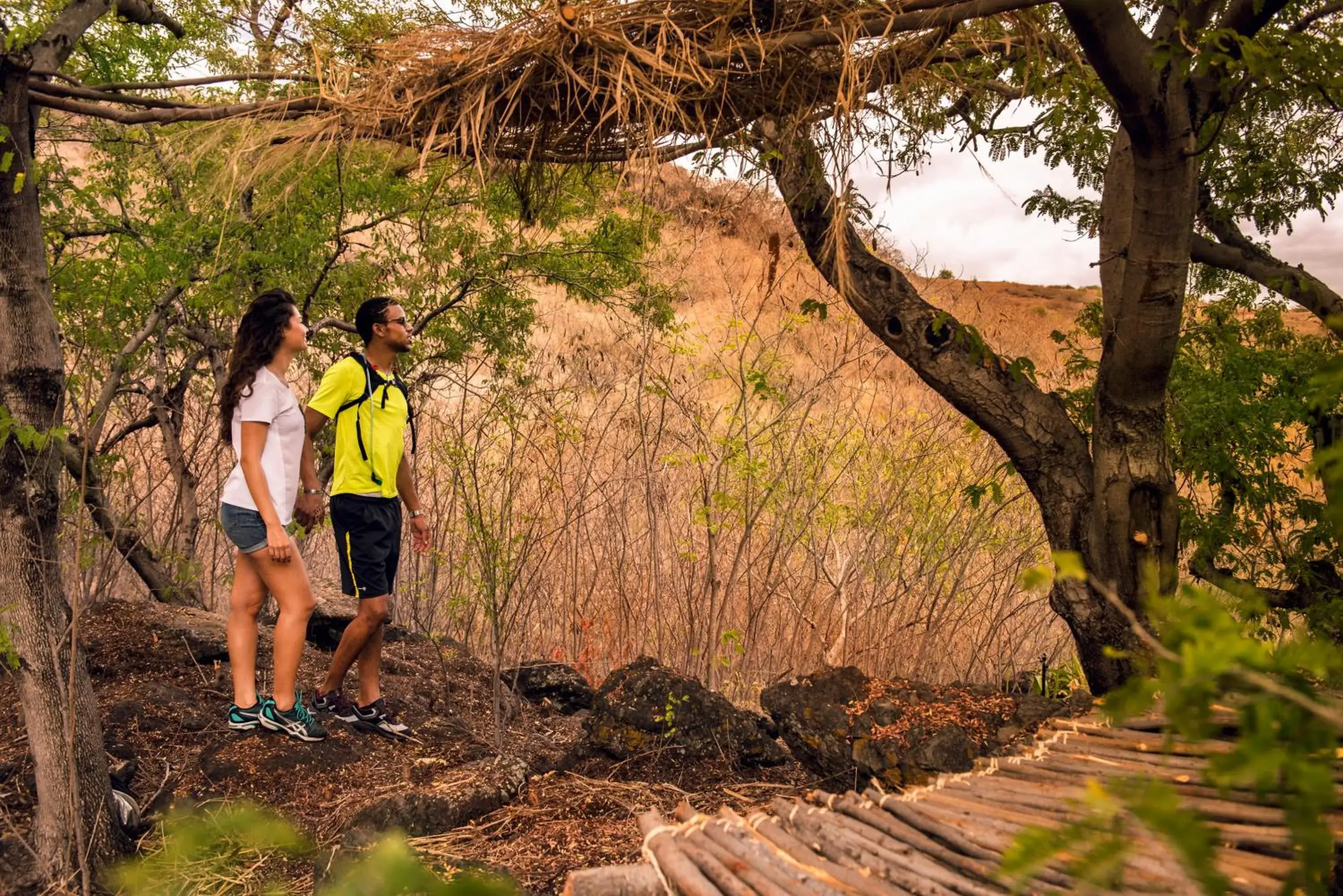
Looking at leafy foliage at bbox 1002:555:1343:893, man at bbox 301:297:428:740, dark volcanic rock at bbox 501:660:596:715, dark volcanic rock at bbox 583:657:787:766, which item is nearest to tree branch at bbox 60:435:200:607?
man at bbox 301:297:428:740

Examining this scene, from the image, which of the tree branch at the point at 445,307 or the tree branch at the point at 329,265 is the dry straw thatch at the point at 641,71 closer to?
the tree branch at the point at 329,265

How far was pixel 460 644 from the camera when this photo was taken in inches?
228

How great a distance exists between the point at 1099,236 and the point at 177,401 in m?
4.22

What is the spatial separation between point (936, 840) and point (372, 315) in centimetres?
255

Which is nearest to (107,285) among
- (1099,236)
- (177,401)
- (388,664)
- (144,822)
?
(177,401)

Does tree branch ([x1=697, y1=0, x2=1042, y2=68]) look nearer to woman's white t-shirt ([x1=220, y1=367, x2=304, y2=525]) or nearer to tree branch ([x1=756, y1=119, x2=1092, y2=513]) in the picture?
tree branch ([x1=756, y1=119, x2=1092, y2=513])

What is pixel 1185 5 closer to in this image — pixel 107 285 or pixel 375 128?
pixel 375 128

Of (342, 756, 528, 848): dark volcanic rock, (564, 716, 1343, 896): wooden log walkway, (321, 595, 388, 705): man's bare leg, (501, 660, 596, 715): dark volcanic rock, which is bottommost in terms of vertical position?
(342, 756, 528, 848): dark volcanic rock

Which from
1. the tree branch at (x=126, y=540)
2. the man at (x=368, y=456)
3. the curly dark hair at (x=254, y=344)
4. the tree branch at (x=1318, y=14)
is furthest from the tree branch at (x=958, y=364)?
the tree branch at (x=126, y=540)

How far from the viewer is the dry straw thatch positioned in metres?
2.96

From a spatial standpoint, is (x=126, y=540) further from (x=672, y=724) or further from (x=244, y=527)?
(x=672, y=724)

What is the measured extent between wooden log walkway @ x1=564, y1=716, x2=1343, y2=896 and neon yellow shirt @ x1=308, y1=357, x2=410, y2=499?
1842 millimetres

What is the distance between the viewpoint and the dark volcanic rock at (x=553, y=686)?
16.9 feet

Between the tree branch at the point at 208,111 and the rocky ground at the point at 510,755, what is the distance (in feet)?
6.65
